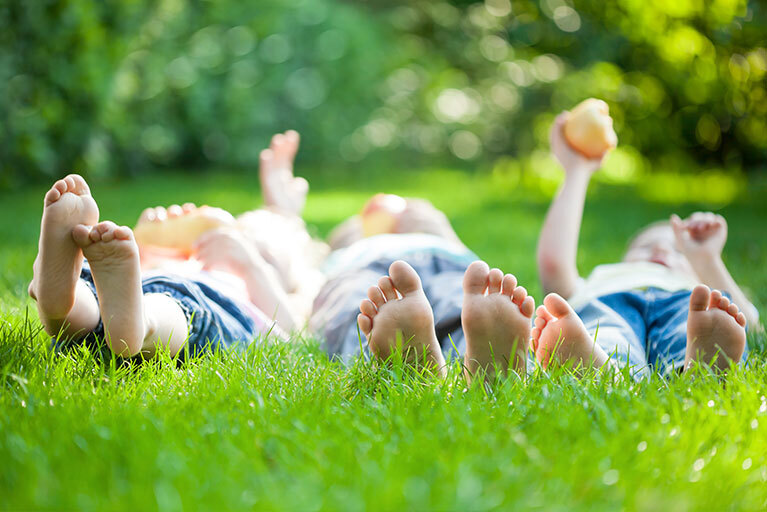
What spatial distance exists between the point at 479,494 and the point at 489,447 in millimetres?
152

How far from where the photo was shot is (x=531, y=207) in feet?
17.7

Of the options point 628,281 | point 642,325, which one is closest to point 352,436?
point 642,325

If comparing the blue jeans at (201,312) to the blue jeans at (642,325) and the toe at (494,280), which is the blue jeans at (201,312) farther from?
the blue jeans at (642,325)

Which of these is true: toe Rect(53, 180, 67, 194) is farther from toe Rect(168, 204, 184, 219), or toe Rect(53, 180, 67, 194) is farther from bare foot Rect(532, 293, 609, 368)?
bare foot Rect(532, 293, 609, 368)

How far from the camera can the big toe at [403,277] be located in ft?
4.80

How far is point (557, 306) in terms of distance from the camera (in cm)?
148

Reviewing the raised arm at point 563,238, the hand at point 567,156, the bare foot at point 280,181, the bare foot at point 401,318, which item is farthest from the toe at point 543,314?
the bare foot at point 280,181

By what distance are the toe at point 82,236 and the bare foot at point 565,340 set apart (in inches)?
35.9

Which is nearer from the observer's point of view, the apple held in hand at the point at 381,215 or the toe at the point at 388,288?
the toe at the point at 388,288

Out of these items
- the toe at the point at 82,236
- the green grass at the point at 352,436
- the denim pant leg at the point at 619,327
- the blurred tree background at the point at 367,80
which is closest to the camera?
the green grass at the point at 352,436

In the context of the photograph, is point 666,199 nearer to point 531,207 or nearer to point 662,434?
point 531,207

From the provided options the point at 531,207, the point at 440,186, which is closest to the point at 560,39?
the point at 531,207

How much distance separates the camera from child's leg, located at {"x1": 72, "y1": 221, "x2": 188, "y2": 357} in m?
1.36

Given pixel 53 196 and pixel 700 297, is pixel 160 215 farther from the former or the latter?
pixel 700 297
